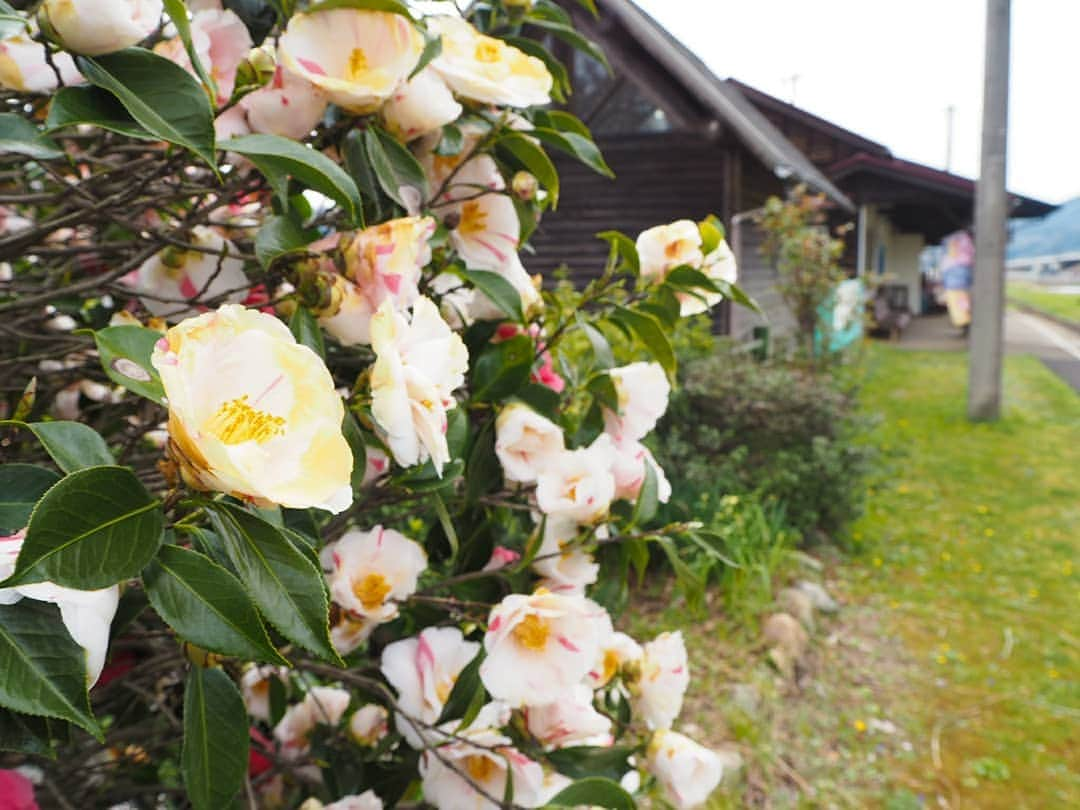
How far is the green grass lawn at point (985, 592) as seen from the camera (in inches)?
103

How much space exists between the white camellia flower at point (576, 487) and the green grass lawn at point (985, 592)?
2.12m

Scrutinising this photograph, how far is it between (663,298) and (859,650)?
2.71 metres

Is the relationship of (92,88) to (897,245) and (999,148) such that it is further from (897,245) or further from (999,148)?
(897,245)

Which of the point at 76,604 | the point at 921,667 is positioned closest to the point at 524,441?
the point at 76,604

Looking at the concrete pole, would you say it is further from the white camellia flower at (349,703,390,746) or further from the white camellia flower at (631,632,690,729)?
the white camellia flower at (349,703,390,746)

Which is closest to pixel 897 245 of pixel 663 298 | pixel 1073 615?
pixel 1073 615

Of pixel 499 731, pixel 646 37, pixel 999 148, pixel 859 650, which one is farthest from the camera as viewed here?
pixel 999 148

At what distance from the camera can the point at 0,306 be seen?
0.78 meters

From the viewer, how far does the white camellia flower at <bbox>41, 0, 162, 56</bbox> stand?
A: 0.53 metres

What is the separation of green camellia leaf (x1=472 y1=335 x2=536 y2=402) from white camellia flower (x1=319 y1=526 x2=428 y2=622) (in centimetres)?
17

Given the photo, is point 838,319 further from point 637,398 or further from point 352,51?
point 352,51

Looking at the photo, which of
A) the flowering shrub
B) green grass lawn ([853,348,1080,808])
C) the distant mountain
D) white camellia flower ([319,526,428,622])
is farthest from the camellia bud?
the distant mountain

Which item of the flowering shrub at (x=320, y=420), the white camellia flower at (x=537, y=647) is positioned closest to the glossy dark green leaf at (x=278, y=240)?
the flowering shrub at (x=320, y=420)

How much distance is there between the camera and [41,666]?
0.42 m
